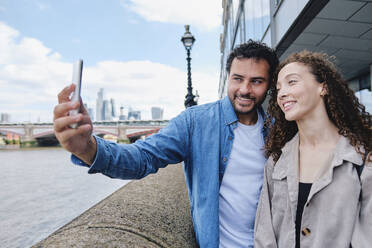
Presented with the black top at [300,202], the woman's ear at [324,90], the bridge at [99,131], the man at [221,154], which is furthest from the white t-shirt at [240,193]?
the bridge at [99,131]

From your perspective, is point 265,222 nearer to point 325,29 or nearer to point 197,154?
point 197,154

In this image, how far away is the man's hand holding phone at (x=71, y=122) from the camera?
88 cm

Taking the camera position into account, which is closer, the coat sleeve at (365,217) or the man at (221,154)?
the coat sleeve at (365,217)

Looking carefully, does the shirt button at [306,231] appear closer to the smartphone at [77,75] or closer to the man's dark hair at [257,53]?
the man's dark hair at [257,53]

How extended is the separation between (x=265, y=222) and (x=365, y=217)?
1.62ft

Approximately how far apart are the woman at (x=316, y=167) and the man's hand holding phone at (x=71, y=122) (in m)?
1.09

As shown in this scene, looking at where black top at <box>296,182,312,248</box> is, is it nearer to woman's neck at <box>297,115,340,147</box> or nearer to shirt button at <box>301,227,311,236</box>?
shirt button at <box>301,227,311,236</box>

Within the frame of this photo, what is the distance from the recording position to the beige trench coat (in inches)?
48.2

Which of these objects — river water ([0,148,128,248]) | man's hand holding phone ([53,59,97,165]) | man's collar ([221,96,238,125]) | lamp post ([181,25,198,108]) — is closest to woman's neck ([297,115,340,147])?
man's collar ([221,96,238,125])

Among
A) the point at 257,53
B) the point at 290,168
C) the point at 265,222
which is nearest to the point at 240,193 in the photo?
the point at 265,222

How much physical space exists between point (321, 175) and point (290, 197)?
0.21 m

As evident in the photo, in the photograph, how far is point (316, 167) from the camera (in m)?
1.52

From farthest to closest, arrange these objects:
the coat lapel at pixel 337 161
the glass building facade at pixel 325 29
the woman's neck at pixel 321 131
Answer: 1. the glass building facade at pixel 325 29
2. the woman's neck at pixel 321 131
3. the coat lapel at pixel 337 161

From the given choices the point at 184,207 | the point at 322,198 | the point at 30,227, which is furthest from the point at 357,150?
the point at 30,227
